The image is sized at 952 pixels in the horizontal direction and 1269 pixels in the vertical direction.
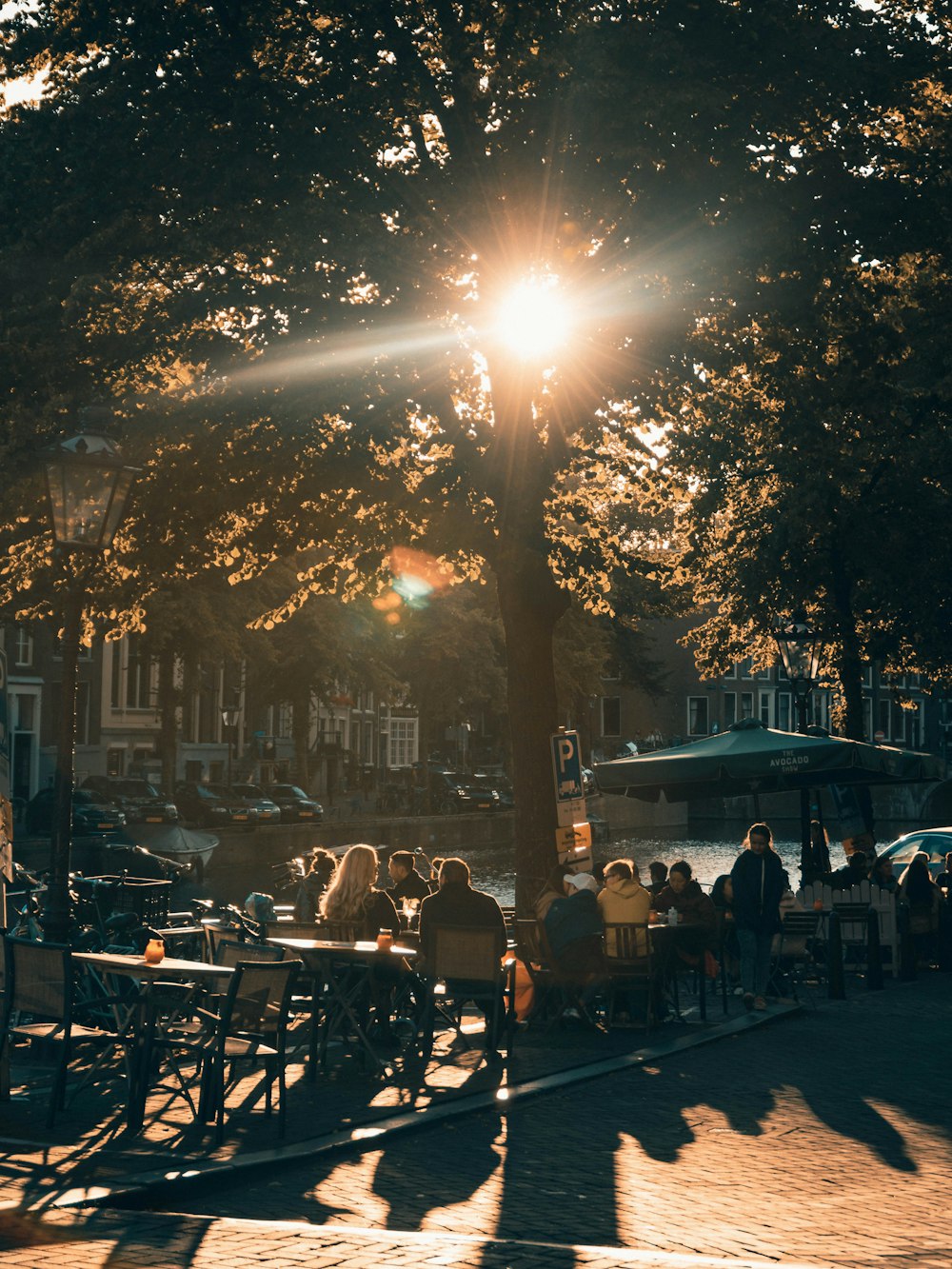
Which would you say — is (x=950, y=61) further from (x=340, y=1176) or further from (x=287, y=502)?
(x=340, y=1176)

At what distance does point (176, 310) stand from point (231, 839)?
32325 mm

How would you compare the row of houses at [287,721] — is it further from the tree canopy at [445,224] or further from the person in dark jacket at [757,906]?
the person in dark jacket at [757,906]

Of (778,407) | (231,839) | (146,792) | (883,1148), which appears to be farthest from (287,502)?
(146,792)

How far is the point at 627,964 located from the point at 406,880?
240 centimetres

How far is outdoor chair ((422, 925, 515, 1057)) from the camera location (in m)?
12.1

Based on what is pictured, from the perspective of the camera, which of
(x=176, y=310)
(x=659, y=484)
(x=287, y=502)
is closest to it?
(x=176, y=310)

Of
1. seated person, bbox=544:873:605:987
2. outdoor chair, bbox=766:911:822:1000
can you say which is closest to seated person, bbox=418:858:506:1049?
seated person, bbox=544:873:605:987

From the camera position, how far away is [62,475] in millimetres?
12133

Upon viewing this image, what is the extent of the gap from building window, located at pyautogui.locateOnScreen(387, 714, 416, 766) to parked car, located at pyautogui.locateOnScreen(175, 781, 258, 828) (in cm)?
3930

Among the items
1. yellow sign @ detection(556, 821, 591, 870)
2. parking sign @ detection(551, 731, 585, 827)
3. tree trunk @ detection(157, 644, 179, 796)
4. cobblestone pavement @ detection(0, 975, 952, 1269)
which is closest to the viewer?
cobblestone pavement @ detection(0, 975, 952, 1269)

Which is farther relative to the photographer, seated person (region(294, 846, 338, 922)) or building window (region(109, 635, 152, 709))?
building window (region(109, 635, 152, 709))

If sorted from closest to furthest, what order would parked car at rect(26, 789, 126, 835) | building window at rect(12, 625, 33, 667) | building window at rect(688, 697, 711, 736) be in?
parked car at rect(26, 789, 126, 835)
building window at rect(12, 625, 33, 667)
building window at rect(688, 697, 711, 736)

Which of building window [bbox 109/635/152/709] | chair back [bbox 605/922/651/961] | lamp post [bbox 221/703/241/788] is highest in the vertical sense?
building window [bbox 109/635/152/709]

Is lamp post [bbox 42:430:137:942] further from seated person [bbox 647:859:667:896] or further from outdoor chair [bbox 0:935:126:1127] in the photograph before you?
seated person [bbox 647:859:667:896]
